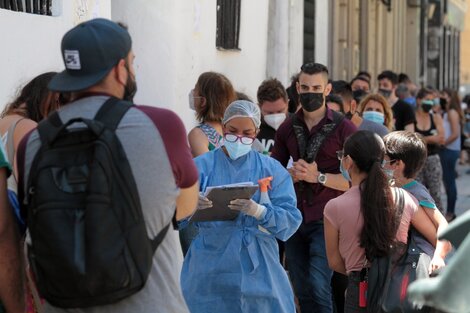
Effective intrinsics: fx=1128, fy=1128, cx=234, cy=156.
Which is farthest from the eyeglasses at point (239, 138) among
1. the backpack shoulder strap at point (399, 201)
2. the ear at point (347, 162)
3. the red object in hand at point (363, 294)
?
the red object in hand at point (363, 294)

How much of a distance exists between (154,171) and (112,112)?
9.0 inches

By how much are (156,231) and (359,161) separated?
2032 millimetres

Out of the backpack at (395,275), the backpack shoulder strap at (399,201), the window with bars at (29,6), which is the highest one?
the window with bars at (29,6)

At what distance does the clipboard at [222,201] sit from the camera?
547cm

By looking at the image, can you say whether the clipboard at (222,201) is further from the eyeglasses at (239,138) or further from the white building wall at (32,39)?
the white building wall at (32,39)

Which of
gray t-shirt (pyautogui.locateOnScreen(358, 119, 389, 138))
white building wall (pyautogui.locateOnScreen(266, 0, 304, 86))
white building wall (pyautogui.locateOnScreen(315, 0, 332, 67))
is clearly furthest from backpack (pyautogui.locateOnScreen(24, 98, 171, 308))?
white building wall (pyautogui.locateOnScreen(315, 0, 332, 67))

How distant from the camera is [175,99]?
30.7ft

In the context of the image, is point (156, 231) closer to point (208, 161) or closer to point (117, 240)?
point (117, 240)

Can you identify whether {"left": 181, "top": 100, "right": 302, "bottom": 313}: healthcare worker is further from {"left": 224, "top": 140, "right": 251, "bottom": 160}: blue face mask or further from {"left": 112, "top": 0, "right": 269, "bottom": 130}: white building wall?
{"left": 112, "top": 0, "right": 269, "bottom": 130}: white building wall

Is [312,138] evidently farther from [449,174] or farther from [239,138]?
[449,174]

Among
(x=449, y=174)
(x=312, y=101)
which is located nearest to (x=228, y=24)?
(x=312, y=101)

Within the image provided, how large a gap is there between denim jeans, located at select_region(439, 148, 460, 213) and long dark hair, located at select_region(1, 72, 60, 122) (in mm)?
10098

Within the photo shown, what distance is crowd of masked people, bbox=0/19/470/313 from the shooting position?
3.48 metres

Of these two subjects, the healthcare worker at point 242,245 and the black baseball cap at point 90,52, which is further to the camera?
the healthcare worker at point 242,245
